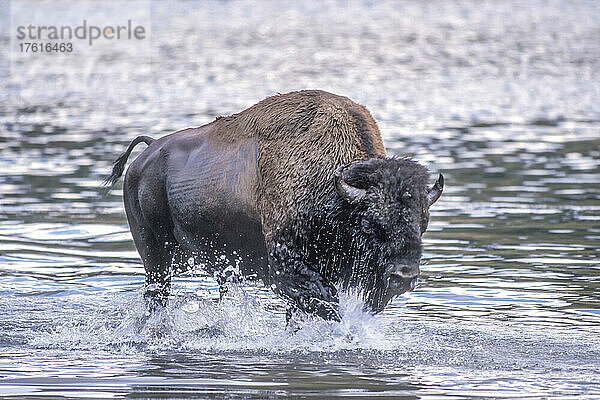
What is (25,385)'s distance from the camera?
6797 millimetres

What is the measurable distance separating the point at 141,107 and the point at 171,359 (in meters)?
14.1

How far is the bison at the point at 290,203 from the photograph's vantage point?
708 centimetres

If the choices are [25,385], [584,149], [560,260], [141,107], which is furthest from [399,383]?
[141,107]

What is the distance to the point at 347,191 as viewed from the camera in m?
7.08

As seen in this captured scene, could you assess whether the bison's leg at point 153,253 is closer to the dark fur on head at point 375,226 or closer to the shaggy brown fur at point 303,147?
the shaggy brown fur at point 303,147

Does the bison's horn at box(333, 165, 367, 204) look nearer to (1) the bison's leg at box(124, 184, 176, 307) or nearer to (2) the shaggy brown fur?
(2) the shaggy brown fur

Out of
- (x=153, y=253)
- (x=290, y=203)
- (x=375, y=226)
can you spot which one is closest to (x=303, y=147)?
(x=290, y=203)

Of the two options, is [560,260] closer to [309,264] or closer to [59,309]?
[309,264]

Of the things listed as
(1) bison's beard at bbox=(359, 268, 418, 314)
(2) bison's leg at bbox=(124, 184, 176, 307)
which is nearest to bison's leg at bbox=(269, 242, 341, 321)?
(1) bison's beard at bbox=(359, 268, 418, 314)

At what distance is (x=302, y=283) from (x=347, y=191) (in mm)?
785

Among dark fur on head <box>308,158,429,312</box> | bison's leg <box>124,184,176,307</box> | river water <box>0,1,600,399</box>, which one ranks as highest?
dark fur on head <box>308,158,429,312</box>

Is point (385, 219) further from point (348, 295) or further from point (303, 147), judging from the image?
point (303, 147)

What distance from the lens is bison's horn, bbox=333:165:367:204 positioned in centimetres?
707

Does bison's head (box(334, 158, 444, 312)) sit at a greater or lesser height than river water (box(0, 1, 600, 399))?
greater
